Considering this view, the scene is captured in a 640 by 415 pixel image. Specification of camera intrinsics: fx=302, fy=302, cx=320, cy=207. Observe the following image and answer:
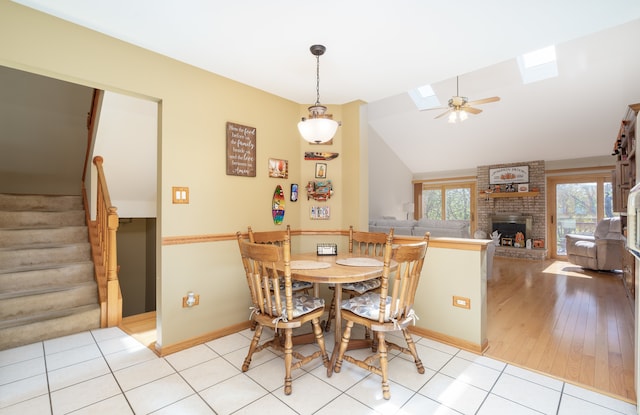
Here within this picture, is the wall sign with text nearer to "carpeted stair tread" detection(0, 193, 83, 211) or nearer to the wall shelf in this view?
"carpeted stair tread" detection(0, 193, 83, 211)

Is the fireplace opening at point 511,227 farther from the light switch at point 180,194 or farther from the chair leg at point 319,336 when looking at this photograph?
the light switch at point 180,194

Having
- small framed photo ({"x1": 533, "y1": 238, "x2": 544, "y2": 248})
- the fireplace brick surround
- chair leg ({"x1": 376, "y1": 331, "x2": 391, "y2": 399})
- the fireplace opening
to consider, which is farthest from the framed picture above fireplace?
chair leg ({"x1": 376, "y1": 331, "x2": 391, "y2": 399})

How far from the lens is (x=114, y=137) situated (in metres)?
3.26

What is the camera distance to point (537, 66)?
16.6 ft

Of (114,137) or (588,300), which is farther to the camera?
(588,300)

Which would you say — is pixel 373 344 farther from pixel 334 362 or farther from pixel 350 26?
pixel 350 26

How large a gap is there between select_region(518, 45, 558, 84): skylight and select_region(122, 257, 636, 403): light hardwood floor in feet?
11.2

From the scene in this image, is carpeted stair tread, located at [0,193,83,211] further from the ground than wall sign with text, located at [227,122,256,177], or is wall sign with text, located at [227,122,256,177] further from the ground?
wall sign with text, located at [227,122,256,177]

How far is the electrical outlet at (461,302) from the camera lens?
8.29 feet

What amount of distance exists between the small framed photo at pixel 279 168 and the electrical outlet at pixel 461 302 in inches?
80.0

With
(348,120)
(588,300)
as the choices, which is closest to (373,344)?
(348,120)

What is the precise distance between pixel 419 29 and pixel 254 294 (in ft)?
7.05

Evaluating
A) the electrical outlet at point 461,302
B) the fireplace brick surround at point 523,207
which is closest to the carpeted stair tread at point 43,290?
the electrical outlet at point 461,302

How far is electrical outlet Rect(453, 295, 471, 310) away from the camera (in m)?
2.53
